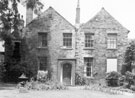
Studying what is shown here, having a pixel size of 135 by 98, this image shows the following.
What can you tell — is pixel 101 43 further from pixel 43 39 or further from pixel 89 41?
pixel 43 39

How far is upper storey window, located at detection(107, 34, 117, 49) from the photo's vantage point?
32.5 meters

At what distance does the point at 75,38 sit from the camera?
106 feet

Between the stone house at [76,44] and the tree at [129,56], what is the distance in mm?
752

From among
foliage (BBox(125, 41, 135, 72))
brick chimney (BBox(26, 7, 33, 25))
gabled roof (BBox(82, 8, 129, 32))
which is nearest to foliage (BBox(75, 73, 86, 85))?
foliage (BBox(125, 41, 135, 72))

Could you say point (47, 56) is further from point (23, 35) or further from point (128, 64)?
point (128, 64)

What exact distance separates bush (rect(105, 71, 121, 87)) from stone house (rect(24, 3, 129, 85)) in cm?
134

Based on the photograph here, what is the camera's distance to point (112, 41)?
107 ft

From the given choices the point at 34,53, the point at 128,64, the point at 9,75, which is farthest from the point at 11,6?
the point at 128,64

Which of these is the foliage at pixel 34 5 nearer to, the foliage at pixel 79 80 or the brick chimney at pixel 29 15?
the brick chimney at pixel 29 15

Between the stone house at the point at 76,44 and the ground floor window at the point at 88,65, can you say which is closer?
the stone house at the point at 76,44

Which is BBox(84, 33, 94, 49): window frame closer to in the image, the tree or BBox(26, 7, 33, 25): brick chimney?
the tree

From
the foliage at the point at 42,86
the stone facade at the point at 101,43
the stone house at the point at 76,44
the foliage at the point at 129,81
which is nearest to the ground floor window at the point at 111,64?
the stone house at the point at 76,44

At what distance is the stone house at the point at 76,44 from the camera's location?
105ft

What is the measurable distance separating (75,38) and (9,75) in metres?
9.15
